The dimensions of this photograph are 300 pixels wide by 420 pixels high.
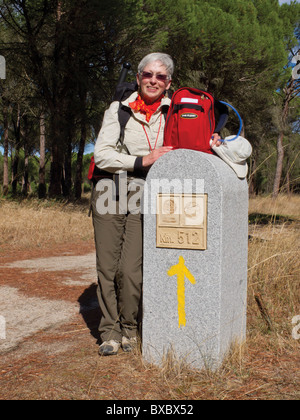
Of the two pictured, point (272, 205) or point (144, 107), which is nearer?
point (144, 107)

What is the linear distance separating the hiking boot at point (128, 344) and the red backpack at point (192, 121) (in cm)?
139

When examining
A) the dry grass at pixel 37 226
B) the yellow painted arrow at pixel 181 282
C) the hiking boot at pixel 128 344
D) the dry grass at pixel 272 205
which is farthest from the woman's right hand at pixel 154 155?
the dry grass at pixel 37 226

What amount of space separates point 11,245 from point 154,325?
20.6 feet

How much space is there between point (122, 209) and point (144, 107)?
→ 0.72 m

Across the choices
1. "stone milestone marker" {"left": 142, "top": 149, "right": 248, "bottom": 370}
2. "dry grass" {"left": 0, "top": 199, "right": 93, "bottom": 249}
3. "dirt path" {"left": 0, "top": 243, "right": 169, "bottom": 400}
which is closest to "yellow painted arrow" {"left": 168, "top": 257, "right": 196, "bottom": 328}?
"stone milestone marker" {"left": 142, "top": 149, "right": 248, "bottom": 370}

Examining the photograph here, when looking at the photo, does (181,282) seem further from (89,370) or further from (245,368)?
(89,370)

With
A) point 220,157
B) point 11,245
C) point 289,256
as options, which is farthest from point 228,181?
point 11,245

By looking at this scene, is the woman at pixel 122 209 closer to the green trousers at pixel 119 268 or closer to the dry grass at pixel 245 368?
the green trousers at pixel 119 268

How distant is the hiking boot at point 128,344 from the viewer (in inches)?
123

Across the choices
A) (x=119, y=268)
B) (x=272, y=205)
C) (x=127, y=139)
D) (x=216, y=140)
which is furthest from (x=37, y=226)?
(x=216, y=140)

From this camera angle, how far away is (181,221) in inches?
107

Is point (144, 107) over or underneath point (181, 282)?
over

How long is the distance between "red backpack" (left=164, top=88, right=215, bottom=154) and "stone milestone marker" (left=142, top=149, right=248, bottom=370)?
0.15 metres
